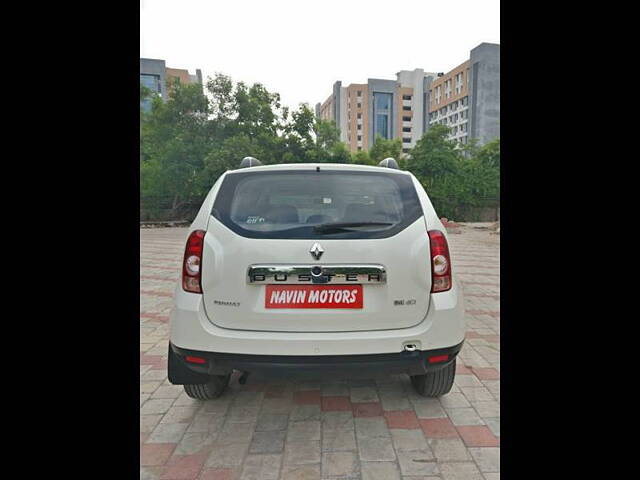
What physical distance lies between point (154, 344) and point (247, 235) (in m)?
2.46

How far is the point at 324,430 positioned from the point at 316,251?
115 cm

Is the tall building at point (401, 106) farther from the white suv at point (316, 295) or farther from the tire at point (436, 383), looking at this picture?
the white suv at point (316, 295)

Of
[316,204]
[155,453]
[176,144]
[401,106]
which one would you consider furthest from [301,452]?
[401,106]

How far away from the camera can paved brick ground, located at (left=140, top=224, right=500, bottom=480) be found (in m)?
1.92

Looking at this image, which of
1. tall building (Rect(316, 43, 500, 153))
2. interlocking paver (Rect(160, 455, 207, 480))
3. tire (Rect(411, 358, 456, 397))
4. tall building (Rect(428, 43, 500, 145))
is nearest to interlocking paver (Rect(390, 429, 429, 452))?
tire (Rect(411, 358, 456, 397))

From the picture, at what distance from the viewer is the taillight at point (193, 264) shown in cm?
200

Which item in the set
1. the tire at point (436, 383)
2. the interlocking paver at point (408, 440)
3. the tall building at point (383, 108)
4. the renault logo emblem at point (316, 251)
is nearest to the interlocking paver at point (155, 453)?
the interlocking paver at point (408, 440)

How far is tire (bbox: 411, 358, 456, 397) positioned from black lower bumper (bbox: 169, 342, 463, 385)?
20.8 inches

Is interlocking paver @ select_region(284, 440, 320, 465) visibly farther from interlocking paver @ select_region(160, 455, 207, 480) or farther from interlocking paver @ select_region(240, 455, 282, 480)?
interlocking paver @ select_region(160, 455, 207, 480)

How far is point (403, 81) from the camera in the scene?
74.8 m

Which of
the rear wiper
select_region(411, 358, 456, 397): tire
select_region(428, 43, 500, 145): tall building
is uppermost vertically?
select_region(428, 43, 500, 145): tall building

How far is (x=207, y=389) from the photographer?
8.34ft
